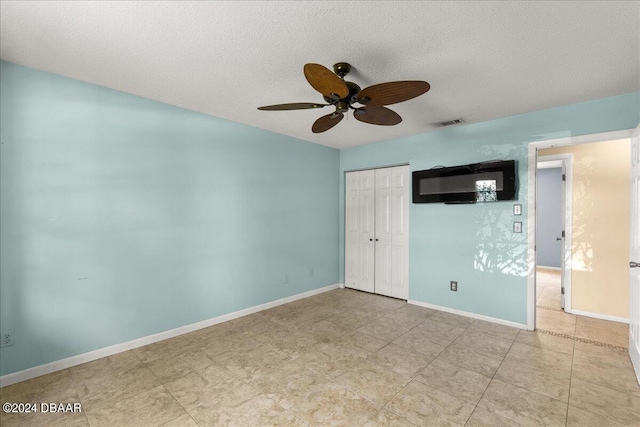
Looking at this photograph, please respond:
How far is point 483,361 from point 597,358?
1.06 m

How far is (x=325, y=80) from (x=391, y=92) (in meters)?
0.45

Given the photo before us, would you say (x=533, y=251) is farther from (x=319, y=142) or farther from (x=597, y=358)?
(x=319, y=142)

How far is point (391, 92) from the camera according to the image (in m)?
1.87

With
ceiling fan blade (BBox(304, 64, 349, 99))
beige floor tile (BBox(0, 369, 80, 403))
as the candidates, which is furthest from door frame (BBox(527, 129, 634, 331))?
beige floor tile (BBox(0, 369, 80, 403))

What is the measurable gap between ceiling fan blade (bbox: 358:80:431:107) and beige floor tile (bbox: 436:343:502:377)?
2.25m

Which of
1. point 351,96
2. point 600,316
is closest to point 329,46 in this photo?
point 351,96

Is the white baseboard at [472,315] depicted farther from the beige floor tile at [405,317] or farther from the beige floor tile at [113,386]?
the beige floor tile at [113,386]

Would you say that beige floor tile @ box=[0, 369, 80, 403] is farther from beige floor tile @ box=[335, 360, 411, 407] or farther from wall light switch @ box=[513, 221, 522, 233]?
wall light switch @ box=[513, 221, 522, 233]

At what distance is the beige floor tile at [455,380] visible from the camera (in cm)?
207

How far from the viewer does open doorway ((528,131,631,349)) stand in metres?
3.41

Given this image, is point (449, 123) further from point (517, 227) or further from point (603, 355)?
point (603, 355)

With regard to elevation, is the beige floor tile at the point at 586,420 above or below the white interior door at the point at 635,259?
below

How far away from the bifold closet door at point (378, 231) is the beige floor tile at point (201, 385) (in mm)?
2832

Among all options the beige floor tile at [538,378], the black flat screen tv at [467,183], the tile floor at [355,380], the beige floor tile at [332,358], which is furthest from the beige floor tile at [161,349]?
the black flat screen tv at [467,183]
